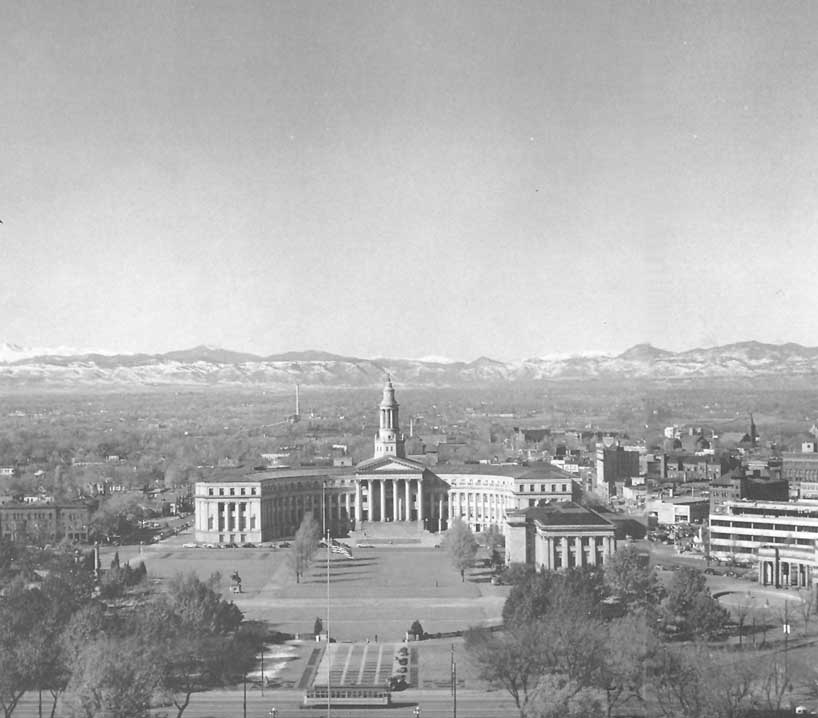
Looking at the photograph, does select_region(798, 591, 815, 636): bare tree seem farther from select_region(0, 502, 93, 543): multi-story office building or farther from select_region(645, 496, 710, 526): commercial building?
select_region(0, 502, 93, 543): multi-story office building

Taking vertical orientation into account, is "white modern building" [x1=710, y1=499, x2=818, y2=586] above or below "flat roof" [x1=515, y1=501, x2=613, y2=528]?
below

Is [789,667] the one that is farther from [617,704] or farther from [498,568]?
[498,568]

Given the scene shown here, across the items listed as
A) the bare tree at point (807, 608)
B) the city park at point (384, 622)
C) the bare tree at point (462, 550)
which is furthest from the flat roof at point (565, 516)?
the bare tree at point (807, 608)

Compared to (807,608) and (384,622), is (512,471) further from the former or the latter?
(807,608)

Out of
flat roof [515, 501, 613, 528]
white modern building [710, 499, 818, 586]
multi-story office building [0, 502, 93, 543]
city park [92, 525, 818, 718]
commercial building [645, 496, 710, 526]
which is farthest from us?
commercial building [645, 496, 710, 526]

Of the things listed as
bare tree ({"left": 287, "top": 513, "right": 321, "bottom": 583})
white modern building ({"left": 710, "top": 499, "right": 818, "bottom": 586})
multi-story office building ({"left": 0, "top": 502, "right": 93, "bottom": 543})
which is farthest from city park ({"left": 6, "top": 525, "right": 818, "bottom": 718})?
multi-story office building ({"left": 0, "top": 502, "right": 93, "bottom": 543})

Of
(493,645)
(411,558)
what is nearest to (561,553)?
(411,558)

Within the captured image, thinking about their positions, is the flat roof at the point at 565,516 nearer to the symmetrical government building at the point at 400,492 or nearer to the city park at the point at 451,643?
the city park at the point at 451,643
